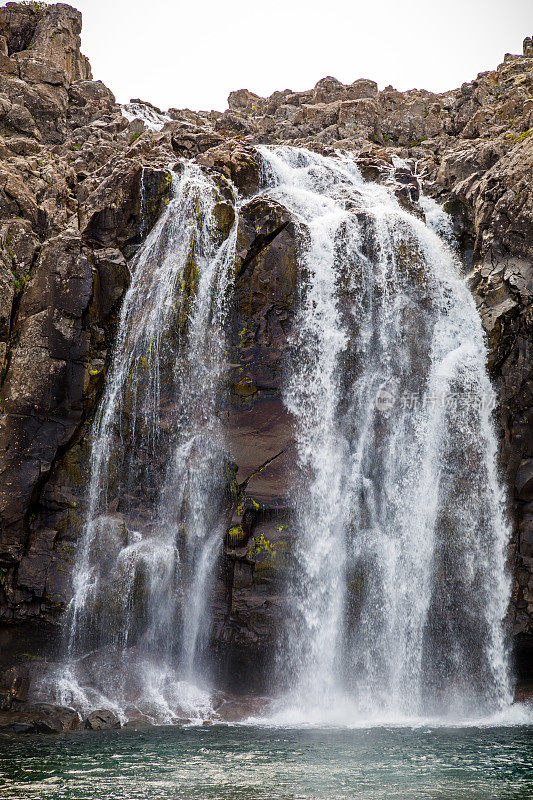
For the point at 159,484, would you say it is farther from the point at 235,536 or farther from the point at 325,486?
the point at 325,486

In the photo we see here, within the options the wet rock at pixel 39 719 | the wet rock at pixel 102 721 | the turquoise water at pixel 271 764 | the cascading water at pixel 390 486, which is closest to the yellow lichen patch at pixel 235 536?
the cascading water at pixel 390 486

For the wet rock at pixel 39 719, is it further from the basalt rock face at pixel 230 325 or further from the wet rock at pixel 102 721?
the basalt rock face at pixel 230 325

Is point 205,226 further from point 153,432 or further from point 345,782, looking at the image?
point 345,782

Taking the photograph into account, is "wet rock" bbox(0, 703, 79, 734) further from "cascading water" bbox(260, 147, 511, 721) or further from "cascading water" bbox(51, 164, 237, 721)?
"cascading water" bbox(260, 147, 511, 721)

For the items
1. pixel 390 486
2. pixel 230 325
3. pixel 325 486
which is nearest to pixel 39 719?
pixel 325 486

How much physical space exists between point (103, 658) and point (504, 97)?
29.9 metres

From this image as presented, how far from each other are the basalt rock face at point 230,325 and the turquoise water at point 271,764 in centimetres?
430

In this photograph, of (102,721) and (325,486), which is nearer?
(102,721)

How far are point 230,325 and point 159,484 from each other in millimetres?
5822

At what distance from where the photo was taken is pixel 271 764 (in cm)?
1219

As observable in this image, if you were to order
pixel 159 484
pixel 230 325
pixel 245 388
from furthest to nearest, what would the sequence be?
pixel 230 325 < pixel 245 388 < pixel 159 484

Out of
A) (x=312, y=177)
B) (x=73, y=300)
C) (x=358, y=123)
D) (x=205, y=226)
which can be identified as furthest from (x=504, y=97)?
(x=73, y=300)

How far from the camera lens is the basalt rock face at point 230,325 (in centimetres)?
1856

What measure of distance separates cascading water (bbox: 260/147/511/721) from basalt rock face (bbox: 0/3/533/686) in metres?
0.76
